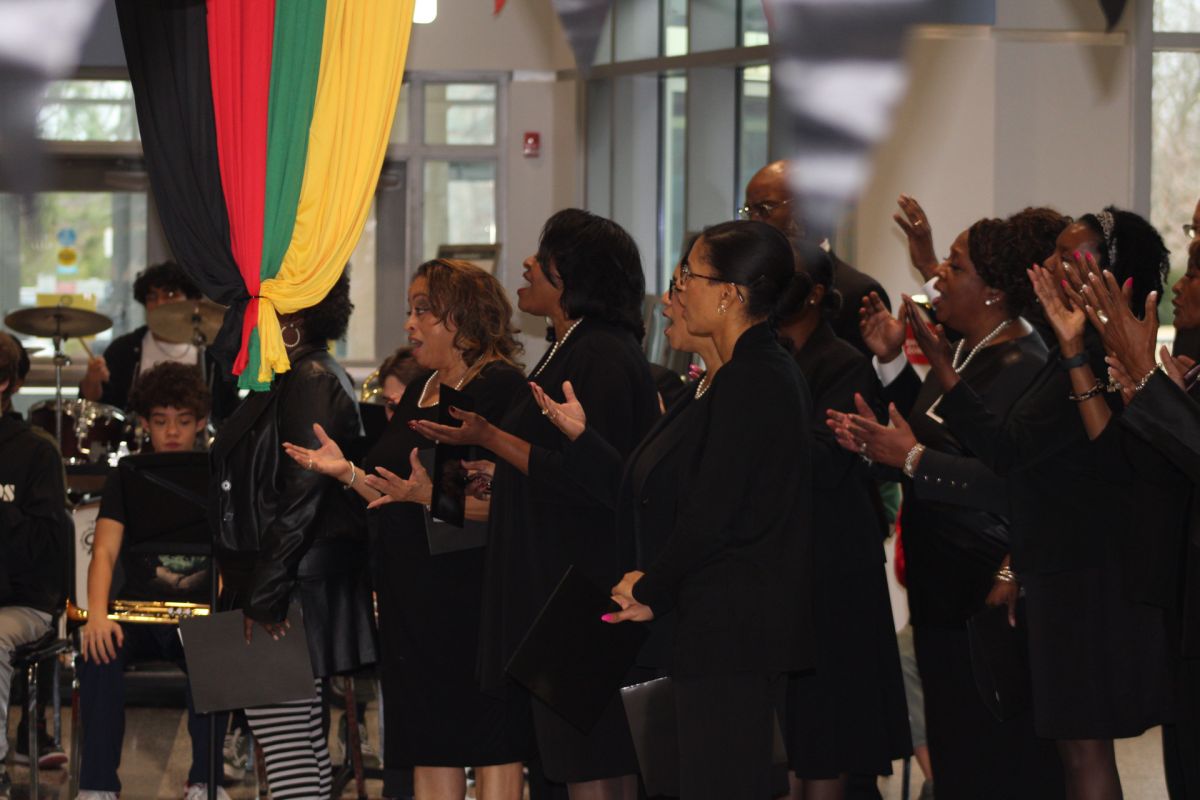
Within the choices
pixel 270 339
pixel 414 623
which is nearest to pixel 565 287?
pixel 270 339

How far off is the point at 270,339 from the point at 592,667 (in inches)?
45.1

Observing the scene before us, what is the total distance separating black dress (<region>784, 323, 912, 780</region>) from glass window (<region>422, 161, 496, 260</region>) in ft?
21.9

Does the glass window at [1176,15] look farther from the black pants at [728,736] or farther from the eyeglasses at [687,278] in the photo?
the black pants at [728,736]

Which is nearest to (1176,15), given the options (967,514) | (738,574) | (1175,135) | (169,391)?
(1175,135)

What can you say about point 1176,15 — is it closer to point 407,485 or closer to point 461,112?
point 461,112

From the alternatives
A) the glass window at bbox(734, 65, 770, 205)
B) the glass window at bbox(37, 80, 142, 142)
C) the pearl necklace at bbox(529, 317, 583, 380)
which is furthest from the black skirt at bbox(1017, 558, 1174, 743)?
the glass window at bbox(37, 80, 142, 142)

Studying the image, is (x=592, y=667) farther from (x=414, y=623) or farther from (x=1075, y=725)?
(x=1075, y=725)

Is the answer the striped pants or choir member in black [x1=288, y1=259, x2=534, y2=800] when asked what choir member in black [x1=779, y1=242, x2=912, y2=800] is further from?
the striped pants

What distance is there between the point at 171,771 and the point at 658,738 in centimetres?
282

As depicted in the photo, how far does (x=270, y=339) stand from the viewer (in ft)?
10.00

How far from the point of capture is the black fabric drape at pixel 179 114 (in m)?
3.01

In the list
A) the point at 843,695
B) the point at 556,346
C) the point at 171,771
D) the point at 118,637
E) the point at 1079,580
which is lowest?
the point at 171,771

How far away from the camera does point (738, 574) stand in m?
2.32

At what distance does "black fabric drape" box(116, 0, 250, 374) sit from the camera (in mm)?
3014
